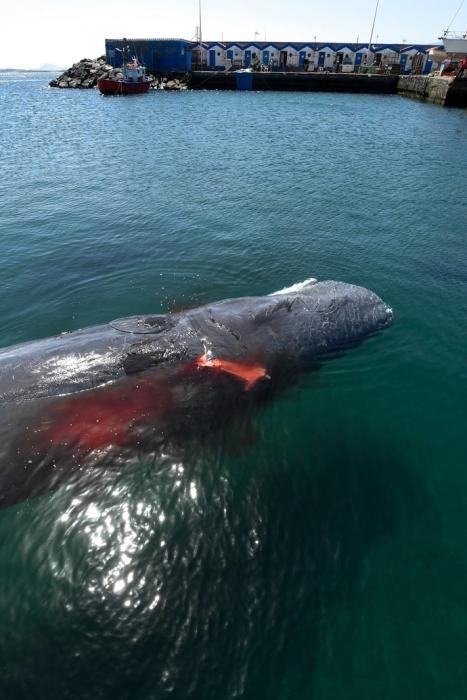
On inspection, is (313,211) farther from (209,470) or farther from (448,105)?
(448,105)

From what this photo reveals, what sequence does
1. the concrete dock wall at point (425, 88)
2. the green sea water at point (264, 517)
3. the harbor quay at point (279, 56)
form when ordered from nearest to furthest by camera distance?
the green sea water at point (264, 517) < the concrete dock wall at point (425, 88) < the harbor quay at point (279, 56)

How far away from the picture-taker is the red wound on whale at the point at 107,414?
31.4 feet

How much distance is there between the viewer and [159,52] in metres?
122

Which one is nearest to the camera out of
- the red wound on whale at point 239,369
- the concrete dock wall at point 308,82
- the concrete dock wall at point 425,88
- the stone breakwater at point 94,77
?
the red wound on whale at point 239,369

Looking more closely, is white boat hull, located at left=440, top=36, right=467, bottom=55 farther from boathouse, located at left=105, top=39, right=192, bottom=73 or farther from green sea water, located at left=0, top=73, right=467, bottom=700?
green sea water, located at left=0, top=73, right=467, bottom=700

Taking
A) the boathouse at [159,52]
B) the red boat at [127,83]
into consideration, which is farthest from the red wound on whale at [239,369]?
the boathouse at [159,52]

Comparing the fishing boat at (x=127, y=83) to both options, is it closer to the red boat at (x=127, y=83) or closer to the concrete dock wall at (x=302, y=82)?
the red boat at (x=127, y=83)

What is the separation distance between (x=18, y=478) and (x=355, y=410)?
28.3ft

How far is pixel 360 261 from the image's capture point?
20828mm

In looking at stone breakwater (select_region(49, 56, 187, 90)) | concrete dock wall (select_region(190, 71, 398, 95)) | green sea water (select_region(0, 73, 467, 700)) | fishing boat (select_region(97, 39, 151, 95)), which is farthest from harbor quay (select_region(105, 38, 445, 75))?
green sea water (select_region(0, 73, 467, 700))

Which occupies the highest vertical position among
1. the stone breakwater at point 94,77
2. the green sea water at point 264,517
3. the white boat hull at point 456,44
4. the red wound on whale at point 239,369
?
the white boat hull at point 456,44

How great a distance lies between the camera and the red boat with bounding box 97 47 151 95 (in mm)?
104438

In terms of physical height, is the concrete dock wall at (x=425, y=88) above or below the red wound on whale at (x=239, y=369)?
below

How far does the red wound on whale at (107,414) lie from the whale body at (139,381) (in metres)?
0.02
